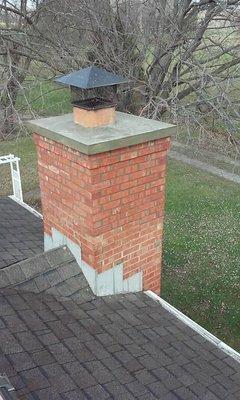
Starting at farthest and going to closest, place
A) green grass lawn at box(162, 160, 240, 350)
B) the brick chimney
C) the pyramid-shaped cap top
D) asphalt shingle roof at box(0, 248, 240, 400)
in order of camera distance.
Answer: green grass lawn at box(162, 160, 240, 350)
the pyramid-shaped cap top
the brick chimney
asphalt shingle roof at box(0, 248, 240, 400)

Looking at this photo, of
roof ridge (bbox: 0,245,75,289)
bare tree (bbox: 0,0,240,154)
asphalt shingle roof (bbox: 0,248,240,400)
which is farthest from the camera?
bare tree (bbox: 0,0,240,154)

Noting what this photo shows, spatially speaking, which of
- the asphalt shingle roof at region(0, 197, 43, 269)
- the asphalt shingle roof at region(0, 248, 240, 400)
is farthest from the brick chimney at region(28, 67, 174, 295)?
the asphalt shingle roof at region(0, 197, 43, 269)

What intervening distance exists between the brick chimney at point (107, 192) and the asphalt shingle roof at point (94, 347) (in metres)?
0.26

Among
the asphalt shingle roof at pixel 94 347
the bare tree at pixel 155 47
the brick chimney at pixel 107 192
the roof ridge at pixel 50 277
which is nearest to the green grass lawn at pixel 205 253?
the bare tree at pixel 155 47

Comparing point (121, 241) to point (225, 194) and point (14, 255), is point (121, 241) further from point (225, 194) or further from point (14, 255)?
point (225, 194)

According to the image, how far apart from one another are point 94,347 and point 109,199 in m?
1.24

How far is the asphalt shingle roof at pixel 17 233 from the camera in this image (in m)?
4.60

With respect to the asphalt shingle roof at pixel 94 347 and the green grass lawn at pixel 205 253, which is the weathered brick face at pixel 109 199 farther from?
the green grass lawn at pixel 205 253

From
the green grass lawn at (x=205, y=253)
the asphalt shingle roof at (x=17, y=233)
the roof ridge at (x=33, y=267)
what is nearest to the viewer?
the roof ridge at (x=33, y=267)

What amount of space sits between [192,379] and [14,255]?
2.28 m

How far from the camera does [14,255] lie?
4.55 metres

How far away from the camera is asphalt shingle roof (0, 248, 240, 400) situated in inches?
115

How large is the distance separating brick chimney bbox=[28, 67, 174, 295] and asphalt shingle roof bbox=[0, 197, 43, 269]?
551 millimetres

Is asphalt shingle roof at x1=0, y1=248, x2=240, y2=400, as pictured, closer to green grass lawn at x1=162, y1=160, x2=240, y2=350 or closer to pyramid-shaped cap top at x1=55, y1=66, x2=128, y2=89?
pyramid-shaped cap top at x1=55, y1=66, x2=128, y2=89
